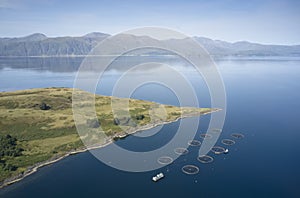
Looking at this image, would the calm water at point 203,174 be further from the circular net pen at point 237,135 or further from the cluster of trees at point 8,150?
the cluster of trees at point 8,150

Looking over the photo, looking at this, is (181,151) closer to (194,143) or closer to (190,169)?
(194,143)

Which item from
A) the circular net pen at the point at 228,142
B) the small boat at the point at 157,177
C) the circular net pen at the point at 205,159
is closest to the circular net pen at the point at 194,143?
the circular net pen at the point at 205,159

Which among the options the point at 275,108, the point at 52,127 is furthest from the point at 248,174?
the point at 275,108

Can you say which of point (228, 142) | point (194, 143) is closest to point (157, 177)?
point (194, 143)

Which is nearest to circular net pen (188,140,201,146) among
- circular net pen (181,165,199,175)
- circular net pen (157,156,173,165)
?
circular net pen (157,156,173,165)

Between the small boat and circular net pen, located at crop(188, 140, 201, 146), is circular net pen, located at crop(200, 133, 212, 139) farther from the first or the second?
the small boat

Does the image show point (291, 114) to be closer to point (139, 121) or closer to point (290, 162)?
point (290, 162)
